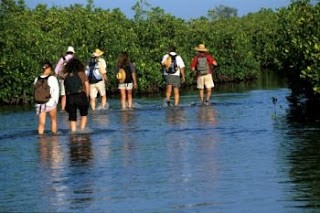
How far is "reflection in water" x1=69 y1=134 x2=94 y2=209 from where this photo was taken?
10.5 metres

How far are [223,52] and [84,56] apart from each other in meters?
17.9

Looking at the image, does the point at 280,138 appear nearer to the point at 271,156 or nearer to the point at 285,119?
the point at 271,156

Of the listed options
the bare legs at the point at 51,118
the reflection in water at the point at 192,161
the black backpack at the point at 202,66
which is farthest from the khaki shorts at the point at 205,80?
the bare legs at the point at 51,118

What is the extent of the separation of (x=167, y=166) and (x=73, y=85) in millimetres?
5838

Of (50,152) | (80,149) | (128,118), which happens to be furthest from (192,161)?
(128,118)

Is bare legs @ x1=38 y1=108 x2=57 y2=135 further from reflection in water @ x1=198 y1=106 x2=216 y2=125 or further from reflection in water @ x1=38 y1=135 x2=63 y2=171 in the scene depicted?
reflection in water @ x1=198 y1=106 x2=216 y2=125

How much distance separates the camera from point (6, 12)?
3497cm

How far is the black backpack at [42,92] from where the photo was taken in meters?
17.9

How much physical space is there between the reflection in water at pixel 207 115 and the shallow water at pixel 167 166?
0.19ft

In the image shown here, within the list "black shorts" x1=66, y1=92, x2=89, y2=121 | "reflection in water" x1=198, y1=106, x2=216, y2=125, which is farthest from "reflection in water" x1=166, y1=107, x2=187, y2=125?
"black shorts" x1=66, y1=92, x2=89, y2=121

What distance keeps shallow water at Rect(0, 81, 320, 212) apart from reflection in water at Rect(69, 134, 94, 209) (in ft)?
0.05

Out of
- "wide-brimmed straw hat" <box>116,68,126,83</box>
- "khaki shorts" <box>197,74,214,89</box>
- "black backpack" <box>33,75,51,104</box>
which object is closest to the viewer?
"black backpack" <box>33,75,51,104</box>

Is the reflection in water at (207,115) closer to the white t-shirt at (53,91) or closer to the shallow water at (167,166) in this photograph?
the shallow water at (167,166)

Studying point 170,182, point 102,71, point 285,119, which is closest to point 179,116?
point 285,119
